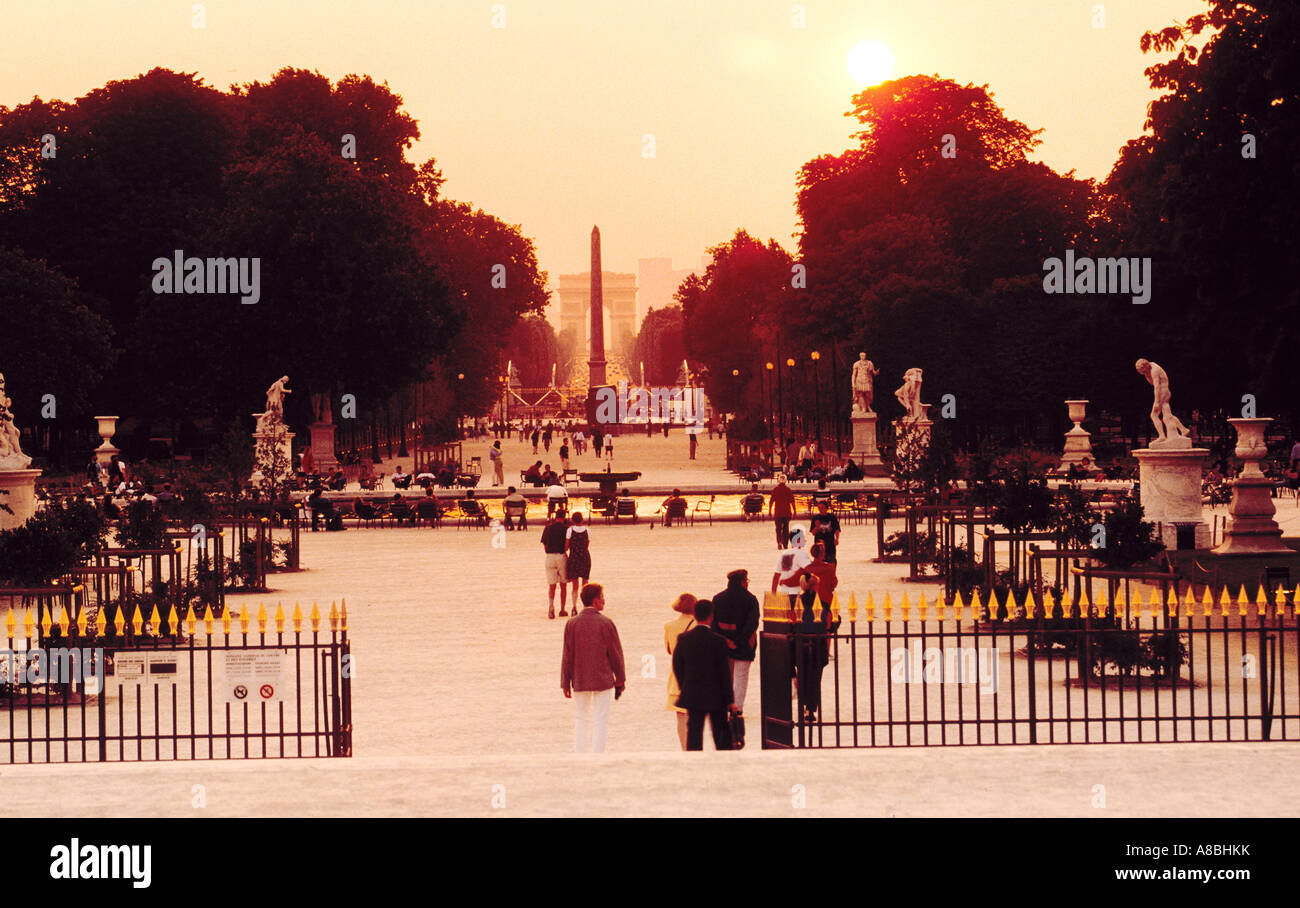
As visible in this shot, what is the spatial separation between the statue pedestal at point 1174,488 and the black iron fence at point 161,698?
1762 centimetres

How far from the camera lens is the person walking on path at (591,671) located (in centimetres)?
1384

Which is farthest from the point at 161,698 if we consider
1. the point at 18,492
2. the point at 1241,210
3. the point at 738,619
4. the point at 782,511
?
the point at 782,511

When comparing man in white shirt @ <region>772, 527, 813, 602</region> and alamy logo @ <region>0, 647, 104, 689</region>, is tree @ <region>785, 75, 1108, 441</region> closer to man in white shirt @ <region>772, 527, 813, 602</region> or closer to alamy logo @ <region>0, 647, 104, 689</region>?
man in white shirt @ <region>772, 527, 813, 602</region>

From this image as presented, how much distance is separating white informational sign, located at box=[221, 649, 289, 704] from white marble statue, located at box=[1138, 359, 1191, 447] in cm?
2160

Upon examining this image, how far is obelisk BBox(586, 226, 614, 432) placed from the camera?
383 feet

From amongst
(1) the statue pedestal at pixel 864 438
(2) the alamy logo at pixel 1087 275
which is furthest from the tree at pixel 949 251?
(1) the statue pedestal at pixel 864 438

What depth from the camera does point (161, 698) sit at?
1789cm

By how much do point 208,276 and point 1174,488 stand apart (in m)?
43.6

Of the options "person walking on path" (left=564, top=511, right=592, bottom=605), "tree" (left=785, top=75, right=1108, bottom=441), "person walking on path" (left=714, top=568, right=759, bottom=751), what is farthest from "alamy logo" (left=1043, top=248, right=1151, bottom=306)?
→ "person walking on path" (left=714, top=568, right=759, bottom=751)

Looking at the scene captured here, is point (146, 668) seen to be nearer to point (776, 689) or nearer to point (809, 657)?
point (776, 689)

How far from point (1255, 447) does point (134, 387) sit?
168 feet

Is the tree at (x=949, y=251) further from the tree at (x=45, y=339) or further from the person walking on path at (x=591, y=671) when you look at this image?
A: the person walking on path at (x=591, y=671)

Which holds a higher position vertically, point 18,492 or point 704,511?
point 18,492
